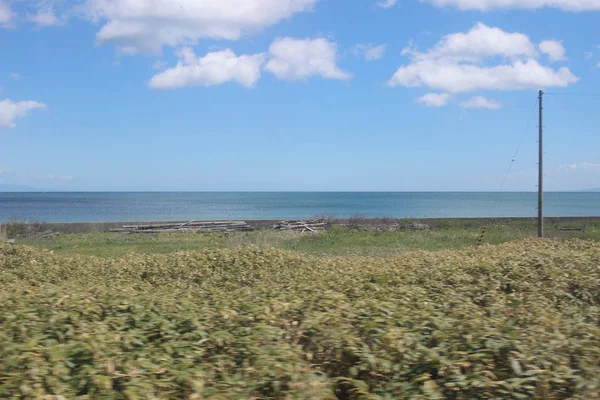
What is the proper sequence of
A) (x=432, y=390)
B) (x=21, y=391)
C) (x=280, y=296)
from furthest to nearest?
(x=280, y=296) < (x=432, y=390) < (x=21, y=391)

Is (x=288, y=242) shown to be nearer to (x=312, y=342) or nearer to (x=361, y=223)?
(x=361, y=223)

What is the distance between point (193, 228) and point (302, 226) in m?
7.12

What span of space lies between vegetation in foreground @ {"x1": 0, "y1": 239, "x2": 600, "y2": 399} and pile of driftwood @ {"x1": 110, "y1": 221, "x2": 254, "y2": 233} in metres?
29.0

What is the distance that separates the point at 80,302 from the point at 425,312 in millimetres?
3082

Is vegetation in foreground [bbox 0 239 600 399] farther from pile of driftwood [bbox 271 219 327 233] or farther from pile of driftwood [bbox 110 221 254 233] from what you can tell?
pile of driftwood [bbox 110 221 254 233]

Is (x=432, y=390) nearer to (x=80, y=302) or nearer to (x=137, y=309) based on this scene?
(x=137, y=309)

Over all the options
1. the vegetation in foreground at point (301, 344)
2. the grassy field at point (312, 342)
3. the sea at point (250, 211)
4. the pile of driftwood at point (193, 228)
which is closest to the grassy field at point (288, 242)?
the pile of driftwood at point (193, 228)

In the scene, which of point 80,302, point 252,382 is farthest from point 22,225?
point 252,382

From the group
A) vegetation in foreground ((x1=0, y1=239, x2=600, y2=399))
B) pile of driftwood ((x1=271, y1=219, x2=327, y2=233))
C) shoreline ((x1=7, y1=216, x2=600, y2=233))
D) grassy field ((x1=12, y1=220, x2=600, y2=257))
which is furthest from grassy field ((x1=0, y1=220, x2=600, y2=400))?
shoreline ((x1=7, y1=216, x2=600, y2=233))

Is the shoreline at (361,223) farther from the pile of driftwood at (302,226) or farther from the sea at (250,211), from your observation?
the sea at (250,211)

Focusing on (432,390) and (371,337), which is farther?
(371,337)

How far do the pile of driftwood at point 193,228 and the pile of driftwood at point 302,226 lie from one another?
6.46ft

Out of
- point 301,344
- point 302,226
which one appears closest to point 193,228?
point 302,226

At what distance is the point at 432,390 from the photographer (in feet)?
11.2
